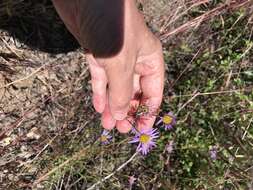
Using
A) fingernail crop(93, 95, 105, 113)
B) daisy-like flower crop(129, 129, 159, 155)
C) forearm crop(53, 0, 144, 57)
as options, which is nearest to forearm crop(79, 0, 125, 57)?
forearm crop(53, 0, 144, 57)

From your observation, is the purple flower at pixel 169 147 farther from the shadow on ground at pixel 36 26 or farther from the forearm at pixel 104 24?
the forearm at pixel 104 24

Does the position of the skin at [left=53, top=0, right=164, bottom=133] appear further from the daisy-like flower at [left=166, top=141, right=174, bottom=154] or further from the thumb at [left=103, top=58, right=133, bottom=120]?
the daisy-like flower at [left=166, top=141, right=174, bottom=154]

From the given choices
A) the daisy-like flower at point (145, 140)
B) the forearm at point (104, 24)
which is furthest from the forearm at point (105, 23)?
the daisy-like flower at point (145, 140)

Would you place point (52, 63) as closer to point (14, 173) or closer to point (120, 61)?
point (14, 173)

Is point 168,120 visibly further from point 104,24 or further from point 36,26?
point 104,24

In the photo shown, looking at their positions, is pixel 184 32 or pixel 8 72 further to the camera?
pixel 184 32

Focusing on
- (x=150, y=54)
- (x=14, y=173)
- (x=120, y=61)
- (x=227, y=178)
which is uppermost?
(x=120, y=61)

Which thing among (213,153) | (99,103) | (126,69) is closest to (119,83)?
(126,69)

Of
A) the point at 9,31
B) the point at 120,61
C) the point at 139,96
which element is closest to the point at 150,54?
the point at 139,96
